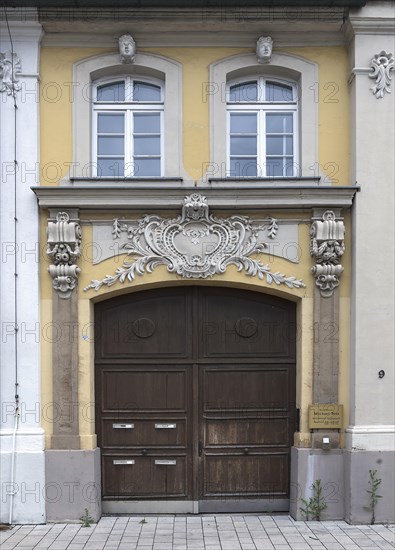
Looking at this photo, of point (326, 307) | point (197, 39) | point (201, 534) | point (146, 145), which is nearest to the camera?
point (201, 534)

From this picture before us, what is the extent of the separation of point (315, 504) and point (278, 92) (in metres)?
5.54

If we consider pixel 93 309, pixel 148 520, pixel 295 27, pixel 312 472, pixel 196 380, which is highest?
pixel 295 27

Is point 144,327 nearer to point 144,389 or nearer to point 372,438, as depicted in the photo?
point 144,389

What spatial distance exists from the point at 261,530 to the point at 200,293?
313cm

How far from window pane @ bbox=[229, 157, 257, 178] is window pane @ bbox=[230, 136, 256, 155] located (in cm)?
10

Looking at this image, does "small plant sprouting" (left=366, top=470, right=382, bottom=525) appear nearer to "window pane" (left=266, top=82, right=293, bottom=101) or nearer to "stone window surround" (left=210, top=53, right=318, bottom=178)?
"stone window surround" (left=210, top=53, right=318, bottom=178)

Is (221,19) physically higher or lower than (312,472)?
higher

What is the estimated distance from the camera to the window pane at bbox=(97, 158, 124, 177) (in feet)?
30.1

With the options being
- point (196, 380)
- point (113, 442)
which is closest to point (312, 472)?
point (196, 380)

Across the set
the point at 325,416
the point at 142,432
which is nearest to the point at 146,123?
the point at 142,432

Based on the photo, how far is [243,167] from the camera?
30.3 feet

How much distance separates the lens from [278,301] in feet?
30.5

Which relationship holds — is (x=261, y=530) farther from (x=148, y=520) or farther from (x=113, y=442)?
(x=113, y=442)

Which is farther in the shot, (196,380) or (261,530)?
(196,380)
